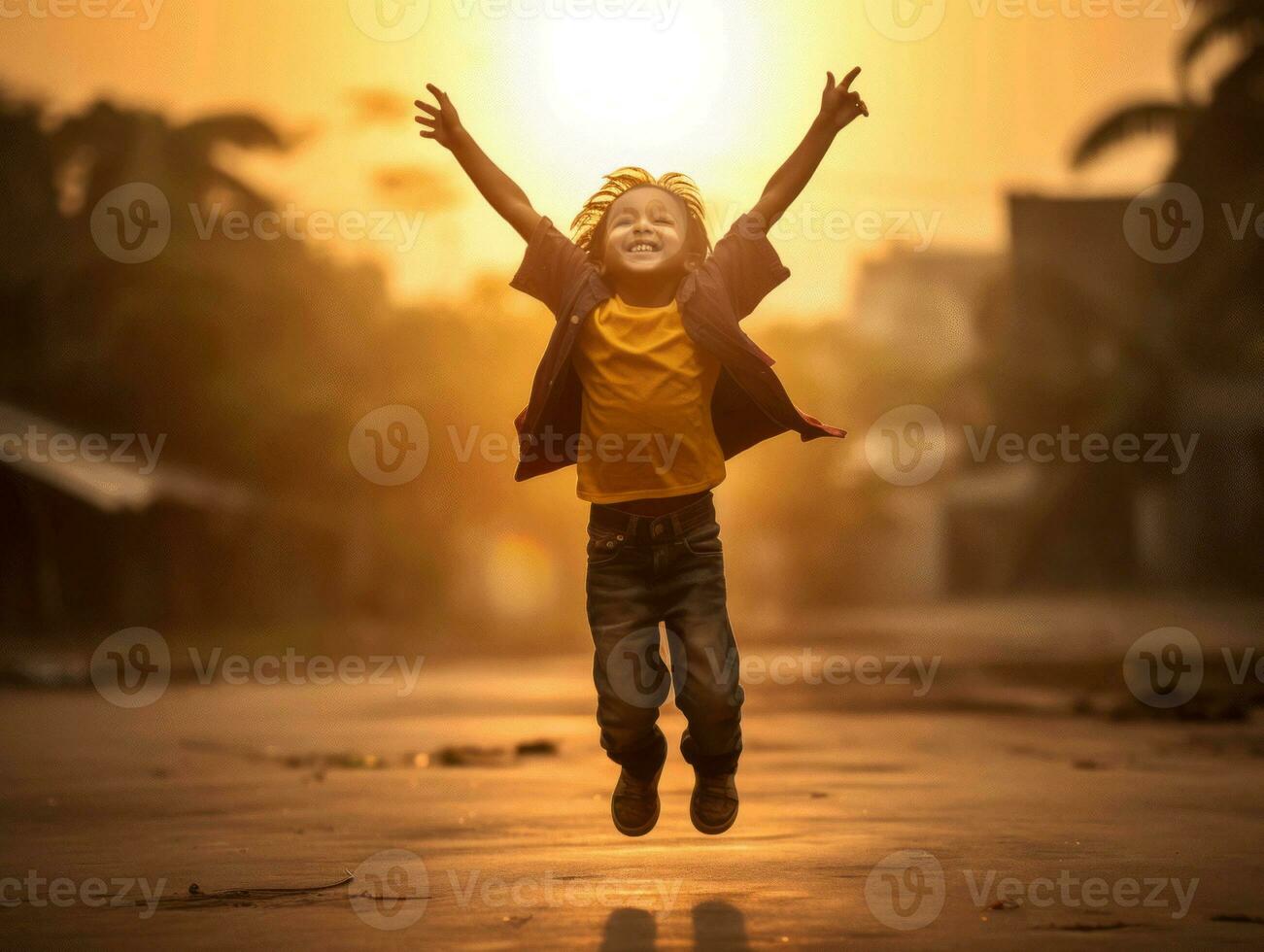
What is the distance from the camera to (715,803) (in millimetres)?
6500

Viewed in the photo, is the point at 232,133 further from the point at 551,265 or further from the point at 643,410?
the point at 643,410

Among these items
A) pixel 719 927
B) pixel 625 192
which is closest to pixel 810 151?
pixel 625 192

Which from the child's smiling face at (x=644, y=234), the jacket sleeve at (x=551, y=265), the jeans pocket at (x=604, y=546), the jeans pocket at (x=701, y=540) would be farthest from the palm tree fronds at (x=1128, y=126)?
the jeans pocket at (x=604, y=546)

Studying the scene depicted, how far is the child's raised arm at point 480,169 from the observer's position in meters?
6.41

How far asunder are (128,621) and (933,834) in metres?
26.7

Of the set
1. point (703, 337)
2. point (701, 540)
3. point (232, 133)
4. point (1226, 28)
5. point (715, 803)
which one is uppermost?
point (232, 133)

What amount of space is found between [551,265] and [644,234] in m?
0.34

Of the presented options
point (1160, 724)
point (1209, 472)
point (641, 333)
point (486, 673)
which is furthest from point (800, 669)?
point (1209, 472)

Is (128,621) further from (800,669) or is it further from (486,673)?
(800,669)

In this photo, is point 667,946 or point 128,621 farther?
point 128,621

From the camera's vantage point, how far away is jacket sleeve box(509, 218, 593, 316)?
21.0 feet

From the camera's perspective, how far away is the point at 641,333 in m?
6.34

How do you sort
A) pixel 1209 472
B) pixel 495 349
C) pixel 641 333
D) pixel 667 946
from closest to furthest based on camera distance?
pixel 667 946 < pixel 641 333 < pixel 495 349 < pixel 1209 472

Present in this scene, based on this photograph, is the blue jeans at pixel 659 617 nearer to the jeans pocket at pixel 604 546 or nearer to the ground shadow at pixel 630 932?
the jeans pocket at pixel 604 546
